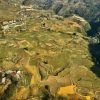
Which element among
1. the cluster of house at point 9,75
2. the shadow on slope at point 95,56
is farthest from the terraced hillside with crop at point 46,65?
the shadow on slope at point 95,56

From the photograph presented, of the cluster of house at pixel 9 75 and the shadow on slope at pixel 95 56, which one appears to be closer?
the cluster of house at pixel 9 75

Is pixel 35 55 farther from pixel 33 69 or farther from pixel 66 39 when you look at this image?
pixel 66 39

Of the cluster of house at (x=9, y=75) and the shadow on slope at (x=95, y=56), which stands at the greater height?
the shadow on slope at (x=95, y=56)

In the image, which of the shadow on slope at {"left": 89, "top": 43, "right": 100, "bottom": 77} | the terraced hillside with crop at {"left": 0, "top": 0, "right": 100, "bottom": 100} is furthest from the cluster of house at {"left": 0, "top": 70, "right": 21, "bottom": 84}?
the shadow on slope at {"left": 89, "top": 43, "right": 100, "bottom": 77}

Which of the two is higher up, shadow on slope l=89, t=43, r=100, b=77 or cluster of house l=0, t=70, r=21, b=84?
shadow on slope l=89, t=43, r=100, b=77

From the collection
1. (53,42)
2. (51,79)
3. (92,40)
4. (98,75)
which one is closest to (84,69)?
(98,75)

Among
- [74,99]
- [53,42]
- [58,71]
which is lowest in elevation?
[74,99]

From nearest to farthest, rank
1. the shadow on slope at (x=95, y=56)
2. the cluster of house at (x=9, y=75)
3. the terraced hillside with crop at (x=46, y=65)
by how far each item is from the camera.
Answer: the terraced hillside with crop at (x=46, y=65) < the cluster of house at (x=9, y=75) < the shadow on slope at (x=95, y=56)

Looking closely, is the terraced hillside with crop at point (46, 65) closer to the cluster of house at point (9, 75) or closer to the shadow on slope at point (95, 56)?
the cluster of house at point (9, 75)

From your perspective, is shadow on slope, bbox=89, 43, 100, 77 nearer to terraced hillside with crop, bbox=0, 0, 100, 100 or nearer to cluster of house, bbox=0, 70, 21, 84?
terraced hillside with crop, bbox=0, 0, 100, 100

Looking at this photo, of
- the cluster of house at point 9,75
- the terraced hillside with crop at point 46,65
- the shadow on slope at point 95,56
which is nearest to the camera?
the terraced hillside with crop at point 46,65

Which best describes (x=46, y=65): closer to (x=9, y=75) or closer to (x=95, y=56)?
(x=9, y=75)
